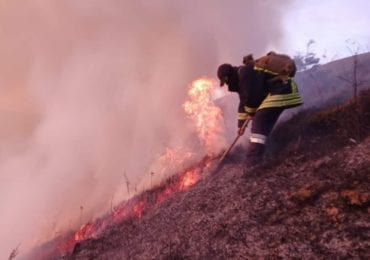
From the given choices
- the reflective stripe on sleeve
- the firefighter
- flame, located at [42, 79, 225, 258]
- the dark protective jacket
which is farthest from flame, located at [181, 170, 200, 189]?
the dark protective jacket

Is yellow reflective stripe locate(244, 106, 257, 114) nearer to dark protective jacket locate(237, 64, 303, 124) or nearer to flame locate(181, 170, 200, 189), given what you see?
dark protective jacket locate(237, 64, 303, 124)

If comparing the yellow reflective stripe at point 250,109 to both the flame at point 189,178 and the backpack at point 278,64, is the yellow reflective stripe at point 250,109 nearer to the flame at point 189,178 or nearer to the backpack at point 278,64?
the backpack at point 278,64

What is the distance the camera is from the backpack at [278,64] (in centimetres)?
777

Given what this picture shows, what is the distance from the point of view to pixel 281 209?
18.5ft

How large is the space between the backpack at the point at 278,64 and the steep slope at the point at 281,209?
1192 mm

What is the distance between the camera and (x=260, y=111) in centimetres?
773

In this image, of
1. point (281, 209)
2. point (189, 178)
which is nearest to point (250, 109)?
point (189, 178)

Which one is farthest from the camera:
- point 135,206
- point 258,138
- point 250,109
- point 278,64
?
point 135,206

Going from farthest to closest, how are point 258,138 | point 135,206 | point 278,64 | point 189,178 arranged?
1. point 135,206
2. point 189,178
3. point 278,64
4. point 258,138

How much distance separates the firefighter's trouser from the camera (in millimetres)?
7573

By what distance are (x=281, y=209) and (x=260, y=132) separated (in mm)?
2262

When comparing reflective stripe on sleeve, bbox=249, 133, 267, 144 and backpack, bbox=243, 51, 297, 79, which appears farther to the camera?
backpack, bbox=243, 51, 297, 79

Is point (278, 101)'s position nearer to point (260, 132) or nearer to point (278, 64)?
point (260, 132)

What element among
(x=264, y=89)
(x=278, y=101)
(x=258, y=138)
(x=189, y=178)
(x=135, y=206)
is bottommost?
(x=135, y=206)
